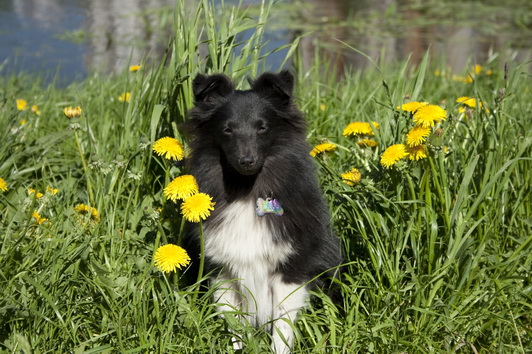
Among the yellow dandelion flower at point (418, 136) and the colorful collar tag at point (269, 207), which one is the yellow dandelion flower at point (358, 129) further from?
the colorful collar tag at point (269, 207)

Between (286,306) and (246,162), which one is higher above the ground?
(246,162)

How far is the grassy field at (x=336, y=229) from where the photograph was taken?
2639 mm

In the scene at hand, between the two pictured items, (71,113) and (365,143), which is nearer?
(365,143)

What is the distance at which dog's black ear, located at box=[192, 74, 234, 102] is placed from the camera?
9.69 ft

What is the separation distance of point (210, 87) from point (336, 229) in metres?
1.05

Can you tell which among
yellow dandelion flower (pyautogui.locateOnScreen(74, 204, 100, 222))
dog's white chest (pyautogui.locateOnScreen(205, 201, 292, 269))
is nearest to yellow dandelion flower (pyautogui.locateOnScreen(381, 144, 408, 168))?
dog's white chest (pyautogui.locateOnScreen(205, 201, 292, 269))

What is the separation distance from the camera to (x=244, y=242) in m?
2.86

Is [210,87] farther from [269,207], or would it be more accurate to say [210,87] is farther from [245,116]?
[269,207]

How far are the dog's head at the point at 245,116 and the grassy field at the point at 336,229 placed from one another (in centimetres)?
35

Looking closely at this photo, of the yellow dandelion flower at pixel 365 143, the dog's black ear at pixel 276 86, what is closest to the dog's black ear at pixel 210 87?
the dog's black ear at pixel 276 86

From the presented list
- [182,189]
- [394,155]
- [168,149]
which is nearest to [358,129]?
[394,155]

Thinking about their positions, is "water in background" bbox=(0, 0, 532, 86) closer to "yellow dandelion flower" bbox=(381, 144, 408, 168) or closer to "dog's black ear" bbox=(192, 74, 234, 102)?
"dog's black ear" bbox=(192, 74, 234, 102)

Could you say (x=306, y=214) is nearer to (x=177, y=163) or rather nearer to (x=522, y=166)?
(x=177, y=163)

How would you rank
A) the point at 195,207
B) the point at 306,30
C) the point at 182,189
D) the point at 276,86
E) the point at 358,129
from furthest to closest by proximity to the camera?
the point at 306,30
the point at 358,129
the point at 276,86
the point at 182,189
the point at 195,207
